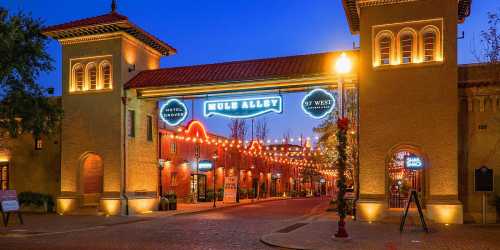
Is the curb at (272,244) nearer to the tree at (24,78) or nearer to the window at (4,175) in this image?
the tree at (24,78)

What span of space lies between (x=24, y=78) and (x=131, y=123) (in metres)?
5.94

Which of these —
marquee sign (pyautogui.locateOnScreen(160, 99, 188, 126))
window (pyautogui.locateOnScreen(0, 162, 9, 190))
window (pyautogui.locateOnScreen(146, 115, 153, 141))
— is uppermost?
marquee sign (pyautogui.locateOnScreen(160, 99, 188, 126))

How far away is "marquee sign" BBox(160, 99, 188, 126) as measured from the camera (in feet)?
81.5

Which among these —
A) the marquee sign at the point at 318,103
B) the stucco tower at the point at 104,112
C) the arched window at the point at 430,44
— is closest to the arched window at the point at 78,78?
the stucco tower at the point at 104,112

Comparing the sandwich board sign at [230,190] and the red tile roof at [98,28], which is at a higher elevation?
the red tile roof at [98,28]

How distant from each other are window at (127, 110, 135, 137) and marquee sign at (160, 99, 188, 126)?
1751mm

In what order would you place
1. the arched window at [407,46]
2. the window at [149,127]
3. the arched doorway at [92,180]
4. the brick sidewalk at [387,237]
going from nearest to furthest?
the brick sidewalk at [387,237] < the arched window at [407,46] < the window at [149,127] < the arched doorway at [92,180]

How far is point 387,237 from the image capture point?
50.2ft

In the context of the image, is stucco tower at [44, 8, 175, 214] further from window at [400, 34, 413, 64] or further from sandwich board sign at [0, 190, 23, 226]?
window at [400, 34, 413, 64]

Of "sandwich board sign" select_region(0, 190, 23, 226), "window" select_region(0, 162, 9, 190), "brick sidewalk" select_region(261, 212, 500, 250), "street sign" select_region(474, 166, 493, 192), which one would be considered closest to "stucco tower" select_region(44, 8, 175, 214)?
"window" select_region(0, 162, 9, 190)

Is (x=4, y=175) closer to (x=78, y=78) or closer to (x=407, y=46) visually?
(x=78, y=78)

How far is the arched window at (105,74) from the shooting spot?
84.3 feet

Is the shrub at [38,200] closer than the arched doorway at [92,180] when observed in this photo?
Yes

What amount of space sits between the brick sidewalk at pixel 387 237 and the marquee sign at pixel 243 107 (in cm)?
576
